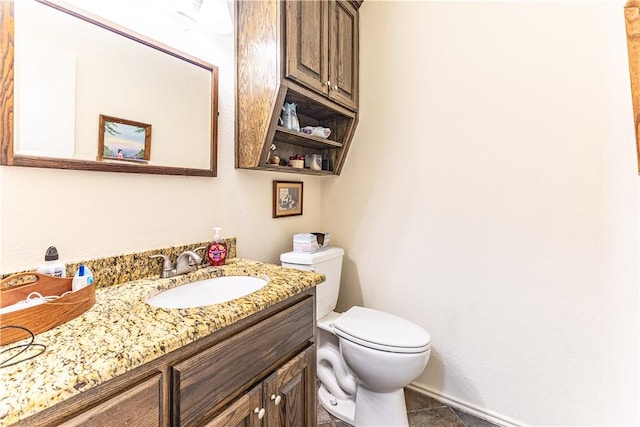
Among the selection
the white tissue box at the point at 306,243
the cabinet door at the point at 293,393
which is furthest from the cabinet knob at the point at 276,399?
the white tissue box at the point at 306,243

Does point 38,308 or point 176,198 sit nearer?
point 38,308

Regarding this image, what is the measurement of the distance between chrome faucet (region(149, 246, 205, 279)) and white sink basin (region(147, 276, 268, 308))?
0.08 m

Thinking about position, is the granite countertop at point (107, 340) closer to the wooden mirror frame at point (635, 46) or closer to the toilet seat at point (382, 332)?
the toilet seat at point (382, 332)

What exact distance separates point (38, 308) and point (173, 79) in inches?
36.3

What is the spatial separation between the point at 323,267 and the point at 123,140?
1.11m

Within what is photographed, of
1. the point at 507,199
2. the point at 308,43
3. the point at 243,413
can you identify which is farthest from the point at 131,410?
the point at 507,199

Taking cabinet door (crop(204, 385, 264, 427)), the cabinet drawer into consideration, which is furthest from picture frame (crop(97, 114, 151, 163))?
cabinet door (crop(204, 385, 264, 427))

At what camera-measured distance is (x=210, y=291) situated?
3.58 ft

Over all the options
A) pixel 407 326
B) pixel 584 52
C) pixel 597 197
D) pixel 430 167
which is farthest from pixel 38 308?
pixel 584 52

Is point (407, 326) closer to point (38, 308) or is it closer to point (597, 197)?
point (597, 197)

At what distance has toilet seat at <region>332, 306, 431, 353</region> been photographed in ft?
4.02

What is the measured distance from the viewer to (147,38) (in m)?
1.06

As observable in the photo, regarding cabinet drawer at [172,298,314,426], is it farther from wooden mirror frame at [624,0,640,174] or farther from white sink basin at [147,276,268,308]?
wooden mirror frame at [624,0,640,174]

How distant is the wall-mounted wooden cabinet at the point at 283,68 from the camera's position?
1250 mm
